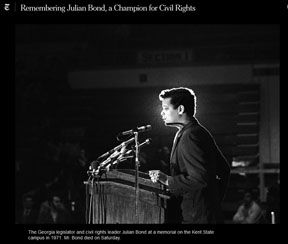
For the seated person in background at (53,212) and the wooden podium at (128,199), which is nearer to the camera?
the wooden podium at (128,199)

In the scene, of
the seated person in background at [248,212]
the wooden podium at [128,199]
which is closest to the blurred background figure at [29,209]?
the wooden podium at [128,199]

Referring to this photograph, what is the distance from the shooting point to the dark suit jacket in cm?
372

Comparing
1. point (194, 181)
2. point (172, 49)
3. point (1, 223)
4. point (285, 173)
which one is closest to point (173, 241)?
point (194, 181)

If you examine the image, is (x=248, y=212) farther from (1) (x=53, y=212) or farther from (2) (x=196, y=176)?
(1) (x=53, y=212)

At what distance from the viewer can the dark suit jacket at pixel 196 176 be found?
372cm

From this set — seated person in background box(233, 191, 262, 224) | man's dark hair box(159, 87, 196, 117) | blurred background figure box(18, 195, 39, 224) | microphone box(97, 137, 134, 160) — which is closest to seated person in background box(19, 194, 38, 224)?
blurred background figure box(18, 195, 39, 224)

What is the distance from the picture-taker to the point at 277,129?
4.38 m

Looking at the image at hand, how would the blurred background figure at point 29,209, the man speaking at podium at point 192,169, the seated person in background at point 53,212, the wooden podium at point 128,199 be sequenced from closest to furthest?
the wooden podium at point 128,199 → the man speaking at podium at point 192,169 → the seated person in background at point 53,212 → the blurred background figure at point 29,209

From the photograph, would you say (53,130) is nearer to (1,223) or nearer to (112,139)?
(112,139)

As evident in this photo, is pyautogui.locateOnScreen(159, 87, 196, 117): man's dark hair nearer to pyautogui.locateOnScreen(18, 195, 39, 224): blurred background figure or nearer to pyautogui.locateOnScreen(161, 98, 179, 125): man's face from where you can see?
pyautogui.locateOnScreen(161, 98, 179, 125): man's face

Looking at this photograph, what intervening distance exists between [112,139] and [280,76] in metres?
1.40

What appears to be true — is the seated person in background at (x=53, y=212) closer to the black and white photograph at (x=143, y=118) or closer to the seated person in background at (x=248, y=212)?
the black and white photograph at (x=143, y=118)

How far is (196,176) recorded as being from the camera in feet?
12.3

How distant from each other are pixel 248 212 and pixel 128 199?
1276mm
